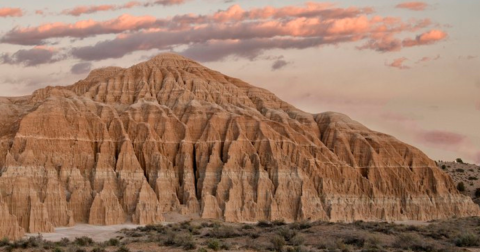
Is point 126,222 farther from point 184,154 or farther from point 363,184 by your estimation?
point 363,184

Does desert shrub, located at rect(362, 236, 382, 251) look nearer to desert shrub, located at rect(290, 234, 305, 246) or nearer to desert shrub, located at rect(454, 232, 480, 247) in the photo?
desert shrub, located at rect(290, 234, 305, 246)

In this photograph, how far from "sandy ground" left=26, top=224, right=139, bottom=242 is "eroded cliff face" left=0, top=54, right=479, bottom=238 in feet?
5.11

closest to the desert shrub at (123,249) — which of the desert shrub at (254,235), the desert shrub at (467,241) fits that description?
the desert shrub at (254,235)

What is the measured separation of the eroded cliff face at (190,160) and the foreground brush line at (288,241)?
13153 mm

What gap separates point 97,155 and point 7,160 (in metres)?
11.8

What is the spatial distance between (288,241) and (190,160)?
133 feet

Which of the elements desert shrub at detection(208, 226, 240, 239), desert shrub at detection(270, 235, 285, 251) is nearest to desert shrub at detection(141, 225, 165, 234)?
desert shrub at detection(208, 226, 240, 239)

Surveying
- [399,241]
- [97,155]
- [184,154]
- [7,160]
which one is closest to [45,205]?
[7,160]

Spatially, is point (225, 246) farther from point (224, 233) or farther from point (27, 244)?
point (27, 244)

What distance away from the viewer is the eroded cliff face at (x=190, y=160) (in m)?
97.7

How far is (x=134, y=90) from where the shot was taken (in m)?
127

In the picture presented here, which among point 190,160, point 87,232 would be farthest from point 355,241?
point 190,160

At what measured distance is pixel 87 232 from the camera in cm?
8862

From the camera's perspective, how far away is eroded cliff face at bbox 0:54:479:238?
9769 centimetres
